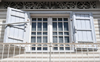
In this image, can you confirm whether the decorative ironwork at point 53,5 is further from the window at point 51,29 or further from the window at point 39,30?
the window at point 39,30

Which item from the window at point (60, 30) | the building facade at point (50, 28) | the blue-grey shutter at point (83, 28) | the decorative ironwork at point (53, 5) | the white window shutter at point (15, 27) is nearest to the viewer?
the white window shutter at point (15, 27)

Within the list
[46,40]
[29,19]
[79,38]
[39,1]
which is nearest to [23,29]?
[29,19]

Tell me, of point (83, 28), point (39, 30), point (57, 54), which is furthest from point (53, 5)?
point (57, 54)

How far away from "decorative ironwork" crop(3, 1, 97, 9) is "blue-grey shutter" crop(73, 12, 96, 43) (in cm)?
45

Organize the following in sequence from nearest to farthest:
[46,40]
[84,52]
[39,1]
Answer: [84,52], [46,40], [39,1]

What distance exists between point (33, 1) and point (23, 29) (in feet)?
4.72

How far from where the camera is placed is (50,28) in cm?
725

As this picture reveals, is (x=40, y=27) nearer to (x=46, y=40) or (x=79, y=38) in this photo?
(x=46, y=40)

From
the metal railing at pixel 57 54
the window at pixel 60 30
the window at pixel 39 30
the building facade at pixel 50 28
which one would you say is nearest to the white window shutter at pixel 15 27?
the building facade at pixel 50 28

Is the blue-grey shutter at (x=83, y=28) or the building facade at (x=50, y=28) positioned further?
the blue-grey shutter at (x=83, y=28)

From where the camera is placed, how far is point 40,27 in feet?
24.1

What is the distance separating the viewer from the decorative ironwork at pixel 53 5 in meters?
7.50

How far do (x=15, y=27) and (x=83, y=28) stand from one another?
266 cm

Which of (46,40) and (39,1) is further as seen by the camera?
(39,1)
